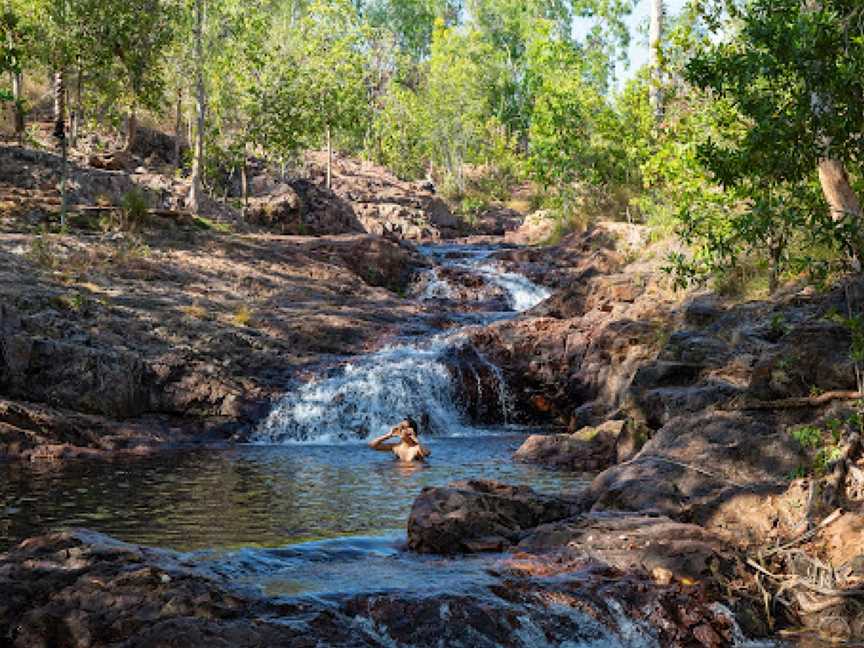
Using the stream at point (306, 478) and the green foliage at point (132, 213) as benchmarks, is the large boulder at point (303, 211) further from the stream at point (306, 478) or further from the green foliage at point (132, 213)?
the stream at point (306, 478)

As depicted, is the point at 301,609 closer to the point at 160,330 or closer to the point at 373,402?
the point at 373,402

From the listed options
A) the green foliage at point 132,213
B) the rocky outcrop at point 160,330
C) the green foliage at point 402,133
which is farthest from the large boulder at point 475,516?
the green foliage at point 402,133

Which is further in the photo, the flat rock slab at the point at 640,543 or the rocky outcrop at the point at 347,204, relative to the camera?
the rocky outcrop at the point at 347,204

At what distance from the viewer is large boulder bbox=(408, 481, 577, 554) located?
9445 millimetres

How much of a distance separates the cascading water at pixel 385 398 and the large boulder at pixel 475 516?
33.0ft

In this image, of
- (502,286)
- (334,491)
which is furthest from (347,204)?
(334,491)

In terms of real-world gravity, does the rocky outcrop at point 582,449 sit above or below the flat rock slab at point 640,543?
above

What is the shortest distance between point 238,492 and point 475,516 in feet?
17.1

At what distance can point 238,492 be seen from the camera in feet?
44.9

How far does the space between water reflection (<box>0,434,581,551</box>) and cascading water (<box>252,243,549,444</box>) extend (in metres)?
1.59

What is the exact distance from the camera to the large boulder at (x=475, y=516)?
9445 mm

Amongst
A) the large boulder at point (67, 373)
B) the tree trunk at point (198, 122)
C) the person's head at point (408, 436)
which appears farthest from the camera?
the tree trunk at point (198, 122)

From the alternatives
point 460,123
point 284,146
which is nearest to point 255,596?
point 284,146

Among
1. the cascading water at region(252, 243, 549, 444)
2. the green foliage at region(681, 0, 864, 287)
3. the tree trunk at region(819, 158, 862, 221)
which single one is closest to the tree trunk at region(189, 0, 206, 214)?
the cascading water at region(252, 243, 549, 444)
